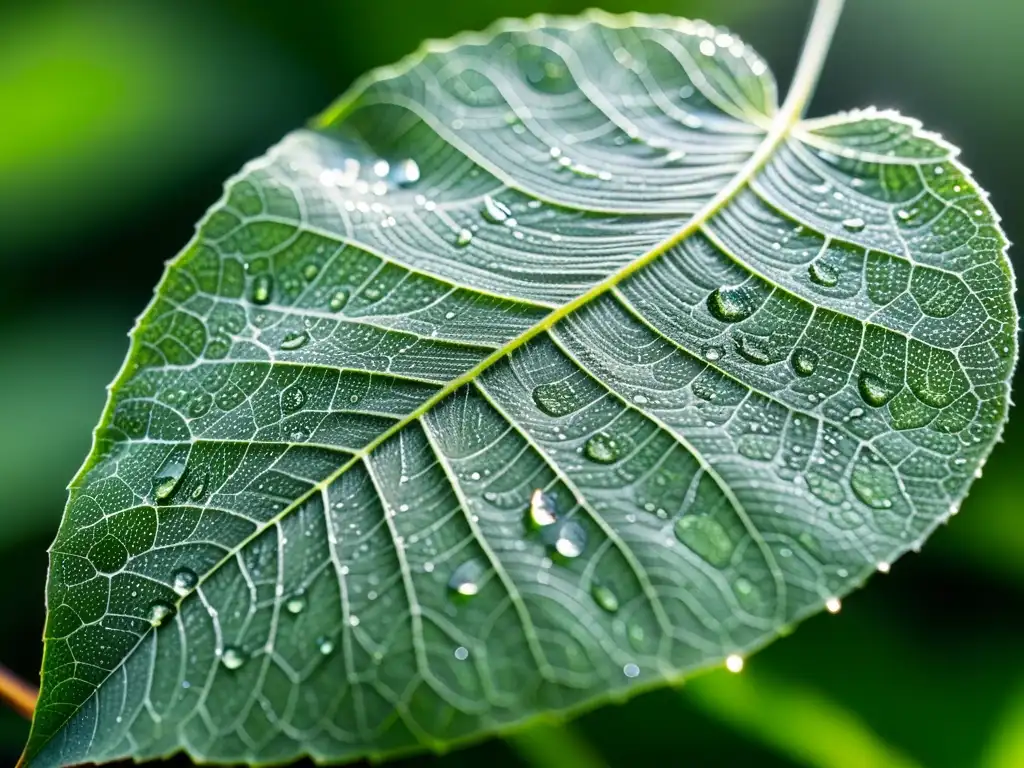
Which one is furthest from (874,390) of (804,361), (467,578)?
(467,578)

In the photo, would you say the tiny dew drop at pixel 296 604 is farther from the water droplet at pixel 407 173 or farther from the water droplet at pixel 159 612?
the water droplet at pixel 407 173

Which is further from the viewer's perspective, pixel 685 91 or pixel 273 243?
pixel 685 91

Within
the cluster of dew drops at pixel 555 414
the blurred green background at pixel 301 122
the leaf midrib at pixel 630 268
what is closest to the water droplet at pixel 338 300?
the cluster of dew drops at pixel 555 414

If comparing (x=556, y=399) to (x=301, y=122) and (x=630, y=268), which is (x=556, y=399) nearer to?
(x=630, y=268)

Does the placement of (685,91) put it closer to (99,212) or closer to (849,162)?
(849,162)

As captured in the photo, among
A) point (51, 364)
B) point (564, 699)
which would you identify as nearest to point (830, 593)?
point (564, 699)
